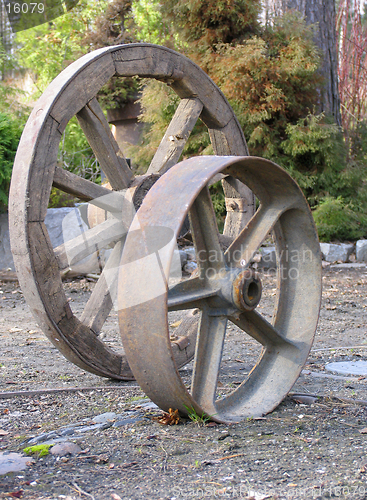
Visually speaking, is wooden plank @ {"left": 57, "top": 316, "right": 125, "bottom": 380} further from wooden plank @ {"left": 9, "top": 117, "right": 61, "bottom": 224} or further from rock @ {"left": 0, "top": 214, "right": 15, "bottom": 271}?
→ rock @ {"left": 0, "top": 214, "right": 15, "bottom": 271}

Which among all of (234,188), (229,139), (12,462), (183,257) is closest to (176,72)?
(229,139)

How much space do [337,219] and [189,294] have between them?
18.0 ft

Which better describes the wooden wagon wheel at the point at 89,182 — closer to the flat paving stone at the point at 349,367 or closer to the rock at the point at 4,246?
the flat paving stone at the point at 349,367

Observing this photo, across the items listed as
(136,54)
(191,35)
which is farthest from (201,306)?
(191,35)

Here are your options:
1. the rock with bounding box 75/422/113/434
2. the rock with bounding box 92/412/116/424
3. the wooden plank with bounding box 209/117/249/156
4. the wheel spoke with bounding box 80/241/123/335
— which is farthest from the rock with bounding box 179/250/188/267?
the rock with bounding box 75/422/113/434

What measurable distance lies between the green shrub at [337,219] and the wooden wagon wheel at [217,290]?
4.60 m

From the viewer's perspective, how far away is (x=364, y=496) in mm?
1670

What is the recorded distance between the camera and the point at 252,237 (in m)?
2.81

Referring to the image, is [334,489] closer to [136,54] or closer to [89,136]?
[89,136]

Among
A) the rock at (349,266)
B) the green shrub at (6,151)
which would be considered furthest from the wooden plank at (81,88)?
the rock at (349,266)

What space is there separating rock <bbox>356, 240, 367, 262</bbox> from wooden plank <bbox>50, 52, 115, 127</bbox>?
5.53 meters

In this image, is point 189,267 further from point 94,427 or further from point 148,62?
point 94,427

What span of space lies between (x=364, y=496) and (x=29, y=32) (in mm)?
13657

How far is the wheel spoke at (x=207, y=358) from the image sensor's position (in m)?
2.42
